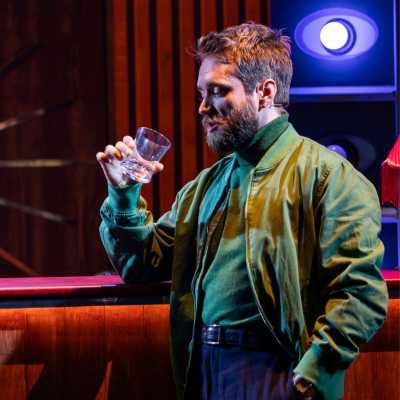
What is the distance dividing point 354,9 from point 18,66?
5.66ft

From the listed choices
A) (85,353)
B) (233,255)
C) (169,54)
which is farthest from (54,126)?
(233,255)

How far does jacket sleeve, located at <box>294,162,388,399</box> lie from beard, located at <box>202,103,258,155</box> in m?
0.21

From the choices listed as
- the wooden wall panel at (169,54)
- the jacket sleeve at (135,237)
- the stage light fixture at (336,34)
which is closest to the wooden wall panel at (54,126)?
the wooden wall panel at (169,54)

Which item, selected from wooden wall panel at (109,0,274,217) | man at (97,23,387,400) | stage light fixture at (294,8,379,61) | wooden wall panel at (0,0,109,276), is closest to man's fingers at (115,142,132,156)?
man at (97,23,387,400)

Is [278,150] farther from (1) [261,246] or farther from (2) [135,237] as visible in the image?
(2) [135,237]

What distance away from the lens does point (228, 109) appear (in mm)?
1738

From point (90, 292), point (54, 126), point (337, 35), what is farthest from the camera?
point (54, 126)

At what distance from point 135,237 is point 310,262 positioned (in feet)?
1.48

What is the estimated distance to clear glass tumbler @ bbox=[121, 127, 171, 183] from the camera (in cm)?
186

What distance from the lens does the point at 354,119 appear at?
4.12 meters

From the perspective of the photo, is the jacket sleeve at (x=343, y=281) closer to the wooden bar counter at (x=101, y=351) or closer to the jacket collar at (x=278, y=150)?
the jacket collar at (x=278, y=150)

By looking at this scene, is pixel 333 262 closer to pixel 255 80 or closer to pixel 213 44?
pixel 255 80

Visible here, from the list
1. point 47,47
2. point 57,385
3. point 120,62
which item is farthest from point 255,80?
point 47,47

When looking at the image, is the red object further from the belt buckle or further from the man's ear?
the belt buckle
